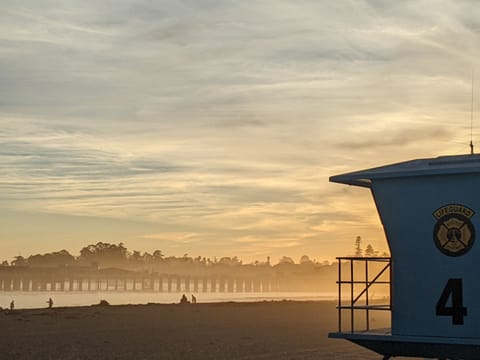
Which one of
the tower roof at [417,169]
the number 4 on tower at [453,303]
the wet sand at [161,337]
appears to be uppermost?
the tower roof at [417,169]

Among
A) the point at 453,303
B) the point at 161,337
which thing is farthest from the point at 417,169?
the point at 161,337

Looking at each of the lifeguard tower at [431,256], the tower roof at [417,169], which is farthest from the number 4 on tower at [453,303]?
the tower roof at [417,169]

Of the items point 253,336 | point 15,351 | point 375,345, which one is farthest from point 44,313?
point 375,345

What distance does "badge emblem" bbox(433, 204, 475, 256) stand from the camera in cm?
1570

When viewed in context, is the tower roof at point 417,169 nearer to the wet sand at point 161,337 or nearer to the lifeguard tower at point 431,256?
the lifeguard tower at point 431,256

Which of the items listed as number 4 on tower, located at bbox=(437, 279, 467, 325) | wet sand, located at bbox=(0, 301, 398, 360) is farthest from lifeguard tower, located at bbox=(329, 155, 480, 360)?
wet sand, located at bbox=(0, 301, 398, 360)

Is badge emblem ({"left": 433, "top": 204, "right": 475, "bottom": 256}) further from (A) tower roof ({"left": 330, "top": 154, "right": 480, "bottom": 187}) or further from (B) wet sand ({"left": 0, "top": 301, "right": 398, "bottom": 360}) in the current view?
(B) wet sand ({"left": 0, "top": 301, "right": 398, "bottom": 360})

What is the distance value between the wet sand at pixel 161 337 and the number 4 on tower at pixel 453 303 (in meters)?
15.8

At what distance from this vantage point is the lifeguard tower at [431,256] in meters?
15.6

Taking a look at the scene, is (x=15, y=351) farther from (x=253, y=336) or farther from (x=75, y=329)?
(x=253, y=336)

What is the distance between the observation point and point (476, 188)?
1559cm

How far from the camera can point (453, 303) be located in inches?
623

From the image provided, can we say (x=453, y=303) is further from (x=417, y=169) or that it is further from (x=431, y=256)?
(x=417, y=169)

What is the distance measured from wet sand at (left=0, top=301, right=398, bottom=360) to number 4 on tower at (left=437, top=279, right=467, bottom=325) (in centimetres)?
1580
